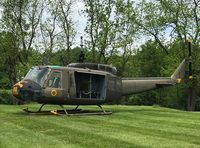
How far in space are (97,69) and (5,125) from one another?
8.20 m

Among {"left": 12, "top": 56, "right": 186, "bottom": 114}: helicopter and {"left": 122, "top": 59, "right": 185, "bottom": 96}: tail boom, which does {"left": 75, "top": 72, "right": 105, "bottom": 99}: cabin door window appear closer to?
{"left": 12, "top": 56, "right": 186, "bottom": 114}: helicopter

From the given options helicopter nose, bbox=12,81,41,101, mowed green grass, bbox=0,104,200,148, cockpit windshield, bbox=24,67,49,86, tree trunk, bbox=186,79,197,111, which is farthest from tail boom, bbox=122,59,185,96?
tree trunk, bbox=186,79,197,111

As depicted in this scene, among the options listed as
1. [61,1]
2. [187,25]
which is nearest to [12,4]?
[61,1]

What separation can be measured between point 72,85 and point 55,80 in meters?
0.95

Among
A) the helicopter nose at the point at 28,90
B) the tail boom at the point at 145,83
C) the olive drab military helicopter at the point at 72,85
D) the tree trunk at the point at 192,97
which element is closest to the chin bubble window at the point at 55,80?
the olive drab military helicopter at the point at 72,85

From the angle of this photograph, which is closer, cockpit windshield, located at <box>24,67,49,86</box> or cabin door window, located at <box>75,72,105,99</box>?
cockpit windshield, located at <box>24,67,49,86</box>

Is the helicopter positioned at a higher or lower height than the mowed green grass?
higher

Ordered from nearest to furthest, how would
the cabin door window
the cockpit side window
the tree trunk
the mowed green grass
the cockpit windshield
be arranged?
the mowed green grass → the cockpit windshield → the cockpit side window → the cabin door window → the tree trunk

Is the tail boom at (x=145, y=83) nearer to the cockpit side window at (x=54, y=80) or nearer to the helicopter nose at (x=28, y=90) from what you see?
→ the cockpit side window at (x=54, y=80)

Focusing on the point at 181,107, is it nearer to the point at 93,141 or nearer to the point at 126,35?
the point at 126,35

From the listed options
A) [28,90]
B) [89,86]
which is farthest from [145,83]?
[28,90]

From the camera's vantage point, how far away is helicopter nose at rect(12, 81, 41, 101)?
18.6 m

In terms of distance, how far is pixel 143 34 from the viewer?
47.8m

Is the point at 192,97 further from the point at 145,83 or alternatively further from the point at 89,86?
the point at 89,86
